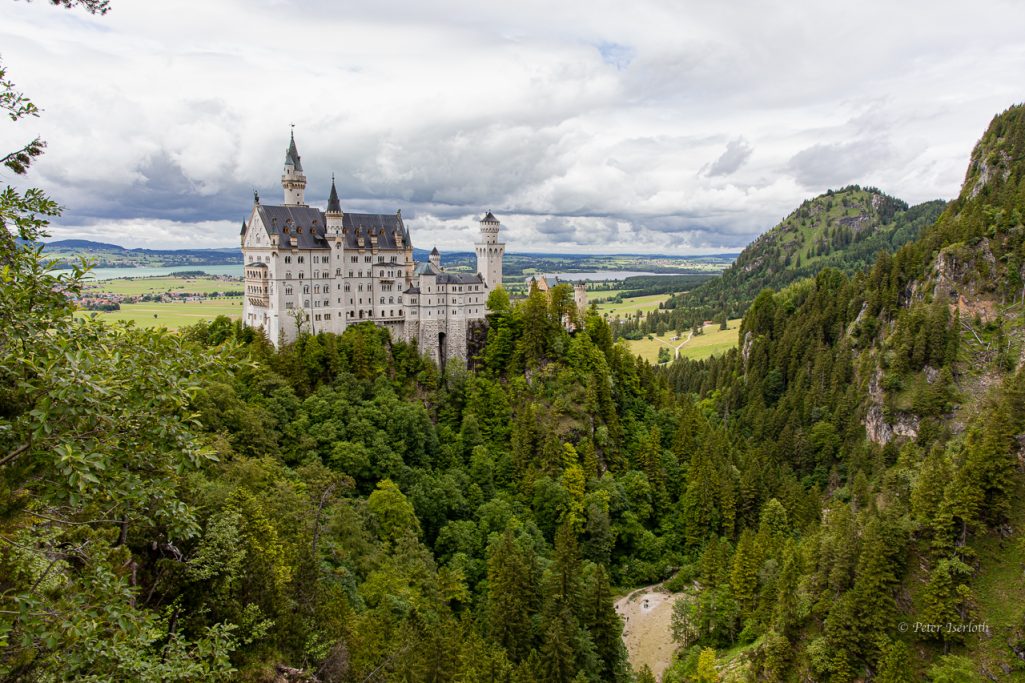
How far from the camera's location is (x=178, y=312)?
86938 mm

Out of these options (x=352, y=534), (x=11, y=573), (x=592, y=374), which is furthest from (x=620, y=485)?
(x=11, y=573)

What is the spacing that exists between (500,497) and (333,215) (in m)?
38.3

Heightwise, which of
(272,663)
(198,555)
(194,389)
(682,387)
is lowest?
(682,387)

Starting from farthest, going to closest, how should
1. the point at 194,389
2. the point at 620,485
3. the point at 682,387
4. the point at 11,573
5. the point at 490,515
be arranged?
the point at 682,387 → the point at 620,485 → the point at 490,515 → the point at 11,573 → the point at 194,389

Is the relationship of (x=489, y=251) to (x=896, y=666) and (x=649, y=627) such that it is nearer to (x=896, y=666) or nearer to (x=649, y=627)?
(x=649, y=627)

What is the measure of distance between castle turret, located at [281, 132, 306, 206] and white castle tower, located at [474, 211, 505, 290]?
2380 cm

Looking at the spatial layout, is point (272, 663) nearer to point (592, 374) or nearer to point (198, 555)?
point (198, 555)

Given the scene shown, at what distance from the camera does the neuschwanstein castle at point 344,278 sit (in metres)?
68.2

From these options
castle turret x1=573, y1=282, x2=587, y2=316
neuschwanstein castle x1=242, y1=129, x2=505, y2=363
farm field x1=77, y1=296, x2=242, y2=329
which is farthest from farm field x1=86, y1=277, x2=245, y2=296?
castle turret x1=573, y1=282, x2=587, y2=316

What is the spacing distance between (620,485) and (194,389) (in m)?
66.5

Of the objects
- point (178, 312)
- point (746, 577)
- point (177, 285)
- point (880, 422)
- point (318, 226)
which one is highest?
point (318, 226)

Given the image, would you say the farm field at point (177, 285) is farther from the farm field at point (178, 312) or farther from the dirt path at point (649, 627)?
the dirt path at point (649, 627)

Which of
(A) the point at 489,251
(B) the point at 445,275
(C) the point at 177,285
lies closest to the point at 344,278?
(B) the point at 445,275

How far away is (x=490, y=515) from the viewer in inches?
2520
